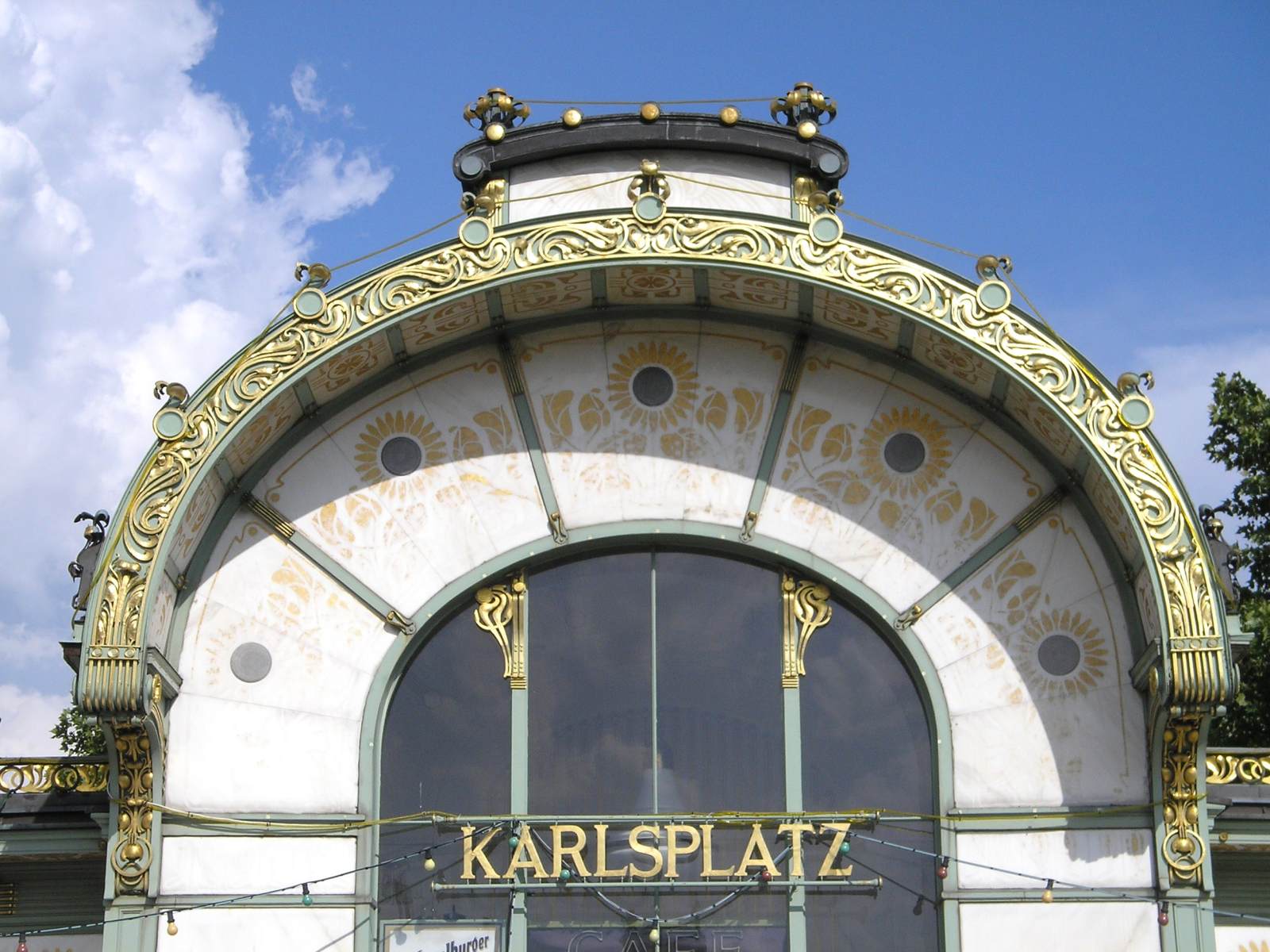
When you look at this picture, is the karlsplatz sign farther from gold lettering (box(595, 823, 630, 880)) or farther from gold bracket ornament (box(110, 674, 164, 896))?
gold bracket ornament (box(110, 674, 164, 896))

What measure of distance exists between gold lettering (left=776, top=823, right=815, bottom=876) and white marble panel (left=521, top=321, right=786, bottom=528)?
8.22 feet

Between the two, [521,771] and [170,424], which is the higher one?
[170,424]

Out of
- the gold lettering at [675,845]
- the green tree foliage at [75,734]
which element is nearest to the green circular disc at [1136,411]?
the gold lettering at [675,845]

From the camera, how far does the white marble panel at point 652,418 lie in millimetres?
17016

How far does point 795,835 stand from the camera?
52.7 feet

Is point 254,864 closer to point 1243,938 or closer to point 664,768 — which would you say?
point 664,768

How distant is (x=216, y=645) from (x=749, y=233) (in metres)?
5.39

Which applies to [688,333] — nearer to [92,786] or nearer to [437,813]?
[437,813]

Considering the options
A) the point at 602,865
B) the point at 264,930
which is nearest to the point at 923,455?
the point at 602,865

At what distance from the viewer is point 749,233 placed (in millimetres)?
16266

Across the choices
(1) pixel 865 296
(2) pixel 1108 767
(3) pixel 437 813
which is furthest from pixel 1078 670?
(3) pixel 437 813

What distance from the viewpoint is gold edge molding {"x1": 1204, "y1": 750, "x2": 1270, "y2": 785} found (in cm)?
1587

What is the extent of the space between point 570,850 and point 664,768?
100 cm

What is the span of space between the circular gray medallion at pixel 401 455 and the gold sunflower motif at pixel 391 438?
3cm
